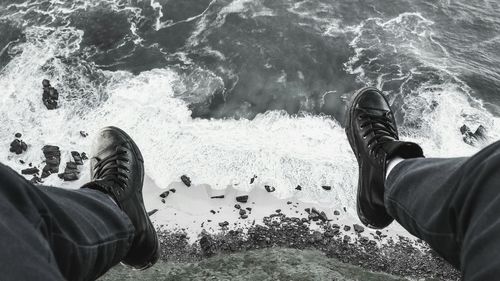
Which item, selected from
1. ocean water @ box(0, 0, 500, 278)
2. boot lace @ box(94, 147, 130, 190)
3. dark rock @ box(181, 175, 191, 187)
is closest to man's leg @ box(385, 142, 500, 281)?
boot lace @ box(94, 147, 130, 190)

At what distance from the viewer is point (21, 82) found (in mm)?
9203

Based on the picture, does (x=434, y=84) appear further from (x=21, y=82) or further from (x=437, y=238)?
(x=21, y=82)

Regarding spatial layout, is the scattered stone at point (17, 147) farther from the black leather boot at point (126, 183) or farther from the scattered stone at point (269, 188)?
the scattered stone at point (269, 188)

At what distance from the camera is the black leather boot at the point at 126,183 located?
162 inches

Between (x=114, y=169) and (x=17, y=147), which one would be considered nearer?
(x=114, y=169)

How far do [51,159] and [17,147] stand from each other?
752 millimetres

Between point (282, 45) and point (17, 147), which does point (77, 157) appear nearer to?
point (17, 147)

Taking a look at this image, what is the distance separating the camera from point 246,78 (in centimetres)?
961

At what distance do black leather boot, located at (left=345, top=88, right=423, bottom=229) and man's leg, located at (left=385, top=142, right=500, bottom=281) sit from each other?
60cm

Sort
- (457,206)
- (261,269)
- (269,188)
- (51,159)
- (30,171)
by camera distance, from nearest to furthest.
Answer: (457,206) < (261,269) < (269,188) < (30,171) < (51,159)

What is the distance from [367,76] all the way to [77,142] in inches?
252

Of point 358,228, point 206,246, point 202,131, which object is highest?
point 202,131

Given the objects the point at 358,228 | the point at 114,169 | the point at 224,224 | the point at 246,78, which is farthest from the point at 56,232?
the point at 246,78

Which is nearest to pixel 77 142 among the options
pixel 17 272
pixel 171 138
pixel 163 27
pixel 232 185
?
pixel 171 138
